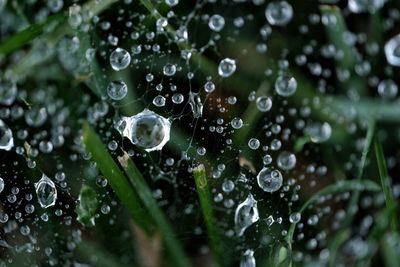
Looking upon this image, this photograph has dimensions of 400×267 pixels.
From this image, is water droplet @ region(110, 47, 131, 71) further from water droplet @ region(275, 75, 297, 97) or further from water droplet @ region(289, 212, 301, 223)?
water droplet @ region(289, 212, 301, 223)

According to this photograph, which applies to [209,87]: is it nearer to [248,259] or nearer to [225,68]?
[225,68]

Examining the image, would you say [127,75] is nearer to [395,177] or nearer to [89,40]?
[89,40]

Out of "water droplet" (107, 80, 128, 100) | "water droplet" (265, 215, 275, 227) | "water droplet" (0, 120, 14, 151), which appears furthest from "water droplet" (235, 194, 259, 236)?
"water droplet" (0, 120, 14, 151)

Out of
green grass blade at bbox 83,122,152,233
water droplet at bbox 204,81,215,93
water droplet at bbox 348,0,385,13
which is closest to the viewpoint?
green grass blade at bbox 83,122,152,233

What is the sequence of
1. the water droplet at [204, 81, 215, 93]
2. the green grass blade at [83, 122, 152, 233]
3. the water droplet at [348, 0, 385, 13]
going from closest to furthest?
the green grass blade at [83, 122, 152, 233] < the water droplet at [204, 81, 215, 93] < the water droplet at [348, 0, 385, 13]

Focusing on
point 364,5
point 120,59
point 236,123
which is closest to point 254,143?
point 236,123

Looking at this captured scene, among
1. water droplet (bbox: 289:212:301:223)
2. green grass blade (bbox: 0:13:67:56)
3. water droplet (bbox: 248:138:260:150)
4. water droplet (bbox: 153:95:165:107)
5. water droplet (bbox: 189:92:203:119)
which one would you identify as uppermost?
green grass blade (bbox: 0:13:67:56)
